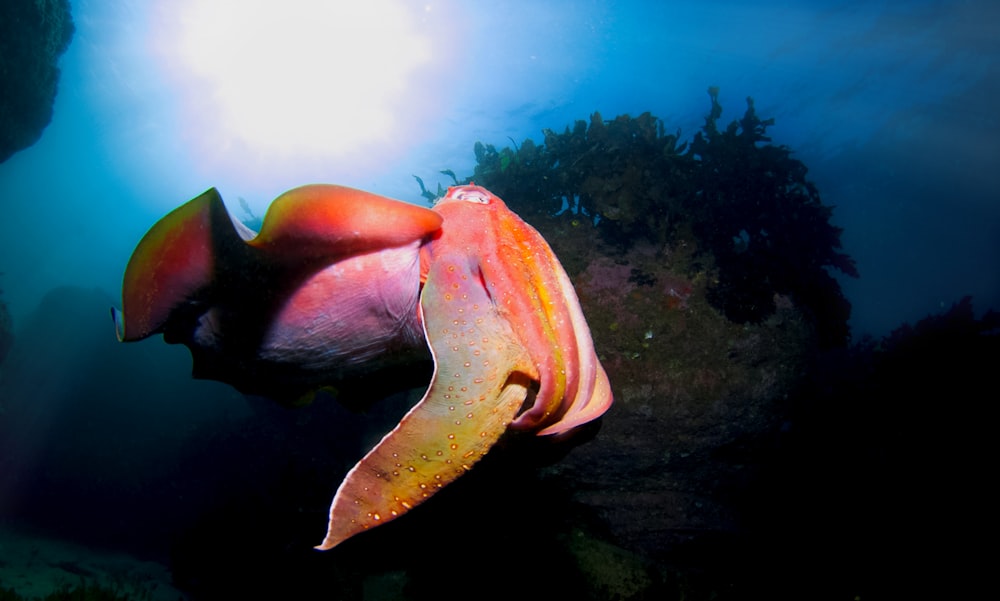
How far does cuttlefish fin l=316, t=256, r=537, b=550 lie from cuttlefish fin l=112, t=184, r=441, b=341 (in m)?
0.35

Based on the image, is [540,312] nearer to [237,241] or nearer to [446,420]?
[446,420]

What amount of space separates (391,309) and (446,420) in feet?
1.99

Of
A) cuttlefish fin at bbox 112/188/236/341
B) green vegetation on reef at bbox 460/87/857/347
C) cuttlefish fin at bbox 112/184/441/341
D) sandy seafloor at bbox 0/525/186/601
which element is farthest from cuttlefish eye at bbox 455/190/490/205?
sandy seafloor at bbox 0/525/186/601

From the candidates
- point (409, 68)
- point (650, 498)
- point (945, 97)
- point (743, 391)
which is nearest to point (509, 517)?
point (650, 498)

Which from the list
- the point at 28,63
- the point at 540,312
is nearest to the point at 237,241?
the point at 540,312

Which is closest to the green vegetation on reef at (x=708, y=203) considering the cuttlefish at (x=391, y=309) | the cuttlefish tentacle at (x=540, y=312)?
the cuttlefish tentacle at (x=540, y=312)

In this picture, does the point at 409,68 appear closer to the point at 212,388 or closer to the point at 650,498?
the point at 212,388

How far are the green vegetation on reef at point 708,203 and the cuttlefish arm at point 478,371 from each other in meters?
4.33

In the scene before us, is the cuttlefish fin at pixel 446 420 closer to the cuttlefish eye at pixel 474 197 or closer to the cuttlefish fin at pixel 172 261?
the cuttlefish eye at pixel 474 197

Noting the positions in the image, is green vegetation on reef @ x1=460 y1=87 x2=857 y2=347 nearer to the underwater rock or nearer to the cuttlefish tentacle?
the cuttlefish tentacle

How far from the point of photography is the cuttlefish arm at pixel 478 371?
3.96 feet

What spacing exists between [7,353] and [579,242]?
26.8 m

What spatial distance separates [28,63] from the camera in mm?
13391

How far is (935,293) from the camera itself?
292 ft
